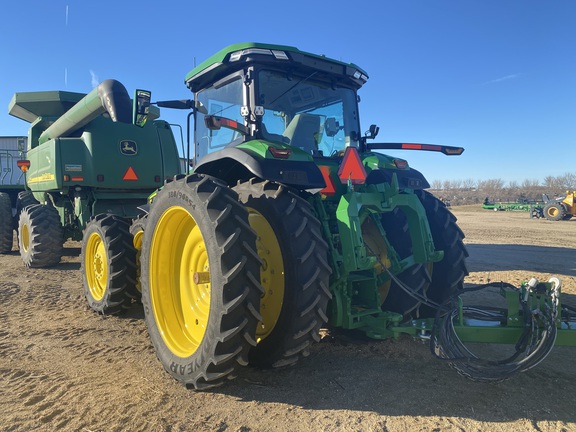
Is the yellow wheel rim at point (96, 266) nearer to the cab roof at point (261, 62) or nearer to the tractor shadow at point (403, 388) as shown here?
the cab roof at point (261, 62)

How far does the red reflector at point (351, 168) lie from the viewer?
10.5 ft

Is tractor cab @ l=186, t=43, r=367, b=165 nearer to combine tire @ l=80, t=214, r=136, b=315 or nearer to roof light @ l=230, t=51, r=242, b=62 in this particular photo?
roof light @ l=230, t=51, r=242, b=62

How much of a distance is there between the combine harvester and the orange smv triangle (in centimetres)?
382

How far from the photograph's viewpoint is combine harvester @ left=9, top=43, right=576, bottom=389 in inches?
107

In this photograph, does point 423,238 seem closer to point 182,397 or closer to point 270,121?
point 270,121

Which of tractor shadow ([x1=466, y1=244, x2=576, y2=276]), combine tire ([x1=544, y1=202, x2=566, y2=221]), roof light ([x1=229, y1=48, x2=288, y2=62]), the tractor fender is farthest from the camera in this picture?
combine tire ([x1=544, y1=202, x2=566, y2=221])

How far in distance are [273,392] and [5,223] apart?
29.8ft

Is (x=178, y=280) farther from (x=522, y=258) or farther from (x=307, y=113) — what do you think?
(x=522, y=258)

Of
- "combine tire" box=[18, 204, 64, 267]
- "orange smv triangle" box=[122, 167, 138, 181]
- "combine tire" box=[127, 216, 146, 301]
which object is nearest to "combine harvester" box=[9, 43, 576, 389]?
"combine tire" box=[127, 216, 146, 301]

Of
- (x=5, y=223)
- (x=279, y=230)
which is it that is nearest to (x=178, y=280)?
(x=279, y=230)

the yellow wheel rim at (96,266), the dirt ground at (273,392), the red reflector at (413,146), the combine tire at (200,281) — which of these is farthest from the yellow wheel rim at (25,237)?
the red reflector at (413,146)

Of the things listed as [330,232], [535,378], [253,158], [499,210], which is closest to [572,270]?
[535,378]

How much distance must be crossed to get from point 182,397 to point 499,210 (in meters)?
35.6

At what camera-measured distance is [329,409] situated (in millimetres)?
2711
